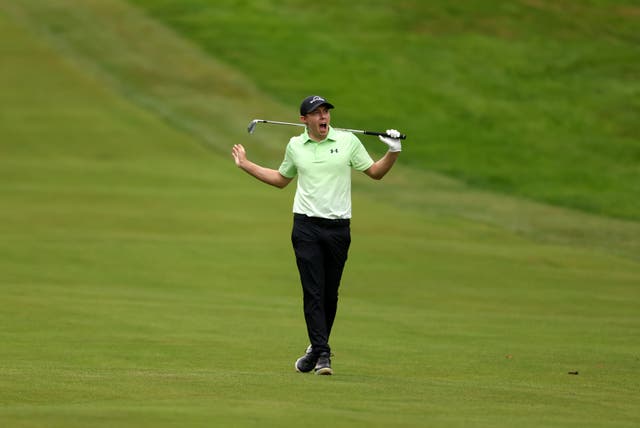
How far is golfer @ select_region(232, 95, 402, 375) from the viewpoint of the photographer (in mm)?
11906

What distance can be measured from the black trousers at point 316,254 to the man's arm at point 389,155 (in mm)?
477

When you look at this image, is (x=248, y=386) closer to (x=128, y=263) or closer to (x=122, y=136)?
(x=128, y=263)

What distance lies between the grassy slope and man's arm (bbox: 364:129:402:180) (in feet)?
77.6

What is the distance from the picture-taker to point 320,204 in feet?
39.0

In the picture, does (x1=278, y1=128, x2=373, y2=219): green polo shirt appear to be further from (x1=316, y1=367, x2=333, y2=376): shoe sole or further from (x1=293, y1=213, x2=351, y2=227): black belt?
(x1=316, y1=367, x2=333, y2=376): shoe sole

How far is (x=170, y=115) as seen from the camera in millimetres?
41781

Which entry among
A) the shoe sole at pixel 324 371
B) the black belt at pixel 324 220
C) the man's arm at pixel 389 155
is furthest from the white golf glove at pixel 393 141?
the shoe sole at pixel 324 371

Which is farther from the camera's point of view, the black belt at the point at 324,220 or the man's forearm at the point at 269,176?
the man's forearm at the point at 269,176

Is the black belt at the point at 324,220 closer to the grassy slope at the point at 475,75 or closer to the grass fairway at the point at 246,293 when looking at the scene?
the grass fairway at the point at 246,293

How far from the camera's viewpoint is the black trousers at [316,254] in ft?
39.2

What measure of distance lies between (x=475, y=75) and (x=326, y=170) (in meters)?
38.7

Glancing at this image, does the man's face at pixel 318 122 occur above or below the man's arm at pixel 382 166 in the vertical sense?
above

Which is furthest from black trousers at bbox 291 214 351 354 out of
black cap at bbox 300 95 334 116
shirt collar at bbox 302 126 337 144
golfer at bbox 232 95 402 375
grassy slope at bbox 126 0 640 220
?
grassy slope at bbox 126 0 640 220

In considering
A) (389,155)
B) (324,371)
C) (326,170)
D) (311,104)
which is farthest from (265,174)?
(324,371)
